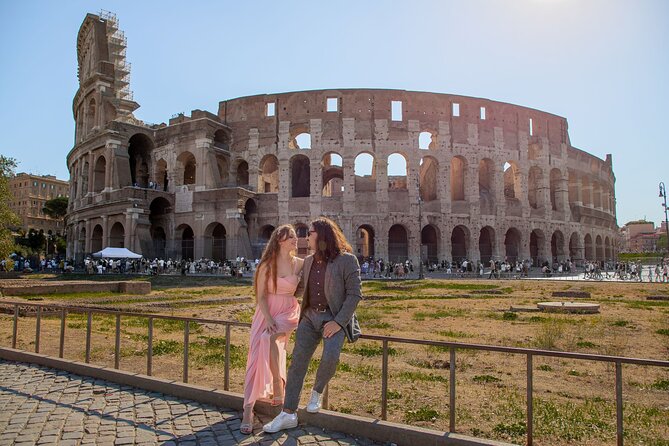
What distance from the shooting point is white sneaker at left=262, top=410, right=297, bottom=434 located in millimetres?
3904

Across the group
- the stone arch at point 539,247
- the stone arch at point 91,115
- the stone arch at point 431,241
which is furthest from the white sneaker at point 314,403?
the stone arch at point 91,115

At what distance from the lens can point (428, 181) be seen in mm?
40719

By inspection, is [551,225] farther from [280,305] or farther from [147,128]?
[280,305]

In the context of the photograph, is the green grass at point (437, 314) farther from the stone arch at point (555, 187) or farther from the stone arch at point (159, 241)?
the stone arch at point (555, 187)

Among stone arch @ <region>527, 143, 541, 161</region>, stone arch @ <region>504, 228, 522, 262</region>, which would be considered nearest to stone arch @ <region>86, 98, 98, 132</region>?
stone arch @ <region>504, 228, 522, 262</region>

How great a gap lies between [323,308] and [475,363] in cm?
458

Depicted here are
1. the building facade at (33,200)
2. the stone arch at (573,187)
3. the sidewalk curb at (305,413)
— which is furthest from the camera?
the building facade at (33,200)

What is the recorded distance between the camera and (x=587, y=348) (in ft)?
27.6

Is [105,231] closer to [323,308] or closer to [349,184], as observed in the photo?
[349,184]

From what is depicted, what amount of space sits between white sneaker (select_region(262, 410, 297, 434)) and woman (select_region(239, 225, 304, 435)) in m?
0.33

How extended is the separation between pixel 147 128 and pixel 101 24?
13.1m

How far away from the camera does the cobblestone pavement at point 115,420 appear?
3795mm

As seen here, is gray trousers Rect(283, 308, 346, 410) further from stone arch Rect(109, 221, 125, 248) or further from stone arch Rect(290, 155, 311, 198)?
stone arch Rect(109, 221, 125, 248)

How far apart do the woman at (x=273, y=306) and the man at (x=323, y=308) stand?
0.79 ft
